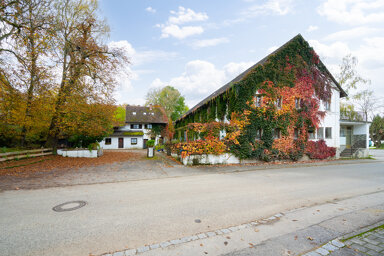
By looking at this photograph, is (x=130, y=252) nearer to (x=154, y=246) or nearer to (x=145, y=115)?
(x=154, y=246)

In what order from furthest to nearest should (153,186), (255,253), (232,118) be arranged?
(232,118), (153,186), (255,253)

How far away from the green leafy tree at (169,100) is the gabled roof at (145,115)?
976 cm

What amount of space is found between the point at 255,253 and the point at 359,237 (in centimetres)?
218

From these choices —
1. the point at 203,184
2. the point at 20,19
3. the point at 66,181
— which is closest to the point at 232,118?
the point at 203,184

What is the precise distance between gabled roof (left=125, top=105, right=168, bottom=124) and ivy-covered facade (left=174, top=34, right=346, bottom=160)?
2018 cm

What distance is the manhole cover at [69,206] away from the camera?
497 cm

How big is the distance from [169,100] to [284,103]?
3721cm

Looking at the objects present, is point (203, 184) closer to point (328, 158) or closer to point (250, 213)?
point (250, 213)

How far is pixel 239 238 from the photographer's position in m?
3.47

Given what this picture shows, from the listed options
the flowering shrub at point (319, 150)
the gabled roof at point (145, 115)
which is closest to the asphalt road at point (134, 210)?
the flowering shrub at point (319, 150)

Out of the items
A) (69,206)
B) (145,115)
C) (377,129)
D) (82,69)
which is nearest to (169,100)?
(145,115)

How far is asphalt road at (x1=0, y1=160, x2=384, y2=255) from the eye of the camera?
134 inches

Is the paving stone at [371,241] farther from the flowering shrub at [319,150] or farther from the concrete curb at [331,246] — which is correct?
the flowering shrub at [319,150]

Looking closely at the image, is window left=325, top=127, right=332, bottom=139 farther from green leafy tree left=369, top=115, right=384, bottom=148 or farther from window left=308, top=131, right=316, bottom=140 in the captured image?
green leafy tree left=369, top=115, right=384, bottom=148
